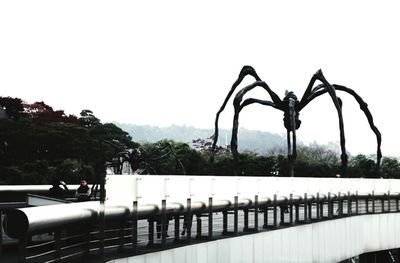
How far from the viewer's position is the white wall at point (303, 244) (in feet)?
35.0

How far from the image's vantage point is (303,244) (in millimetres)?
17047

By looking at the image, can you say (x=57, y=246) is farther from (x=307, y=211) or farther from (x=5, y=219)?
(x=307, y=211)

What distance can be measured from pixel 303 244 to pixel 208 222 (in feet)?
19.9

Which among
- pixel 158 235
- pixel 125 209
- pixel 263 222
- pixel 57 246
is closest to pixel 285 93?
pixel 263 222

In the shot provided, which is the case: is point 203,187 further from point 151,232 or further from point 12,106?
point 12,106

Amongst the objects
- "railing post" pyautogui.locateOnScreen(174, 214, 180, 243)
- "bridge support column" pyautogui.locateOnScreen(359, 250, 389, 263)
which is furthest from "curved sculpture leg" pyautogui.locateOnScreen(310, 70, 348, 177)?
"railing post" pyautogui.locateOnScreen(174, 214, 180, 243)

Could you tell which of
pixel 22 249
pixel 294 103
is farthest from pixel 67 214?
pixel 294 103

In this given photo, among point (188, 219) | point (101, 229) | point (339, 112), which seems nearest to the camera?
point (101, 229)

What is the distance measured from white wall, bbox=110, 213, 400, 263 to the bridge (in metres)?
0.02

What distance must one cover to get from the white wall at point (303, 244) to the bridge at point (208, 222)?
24mm

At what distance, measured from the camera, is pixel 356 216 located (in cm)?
2223

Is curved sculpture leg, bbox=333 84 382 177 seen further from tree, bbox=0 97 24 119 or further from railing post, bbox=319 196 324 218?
tree, bbox=0 97 24 119

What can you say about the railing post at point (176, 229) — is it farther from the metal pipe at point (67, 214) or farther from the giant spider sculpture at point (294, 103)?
the giant spider sculpture at point (294, 103)

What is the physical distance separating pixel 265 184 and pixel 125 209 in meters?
7.27
